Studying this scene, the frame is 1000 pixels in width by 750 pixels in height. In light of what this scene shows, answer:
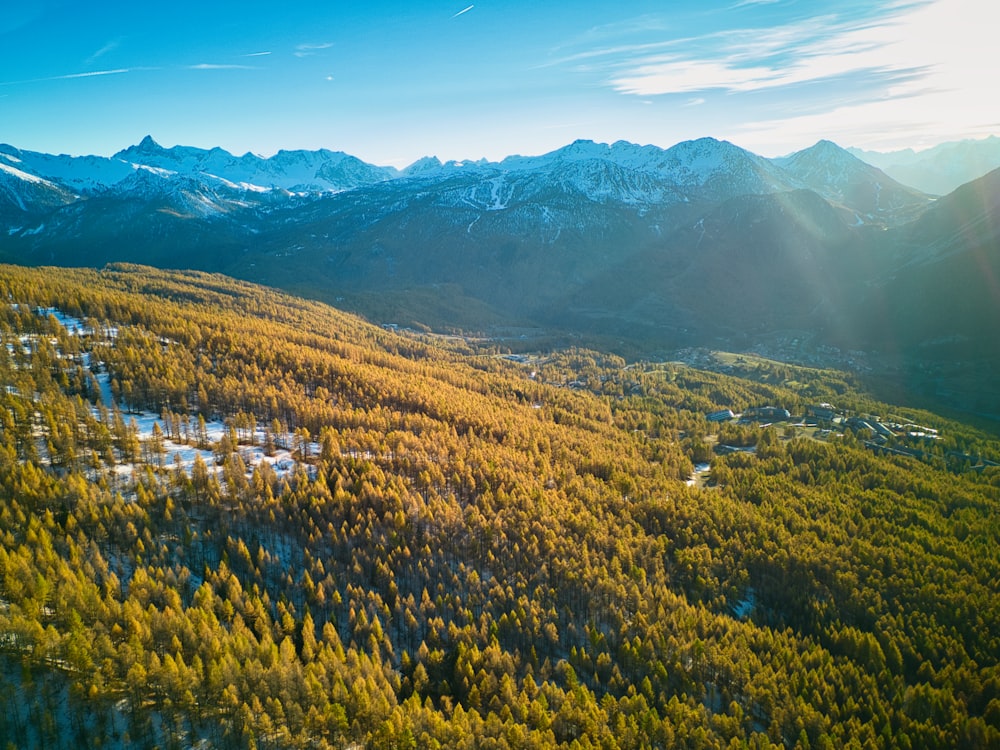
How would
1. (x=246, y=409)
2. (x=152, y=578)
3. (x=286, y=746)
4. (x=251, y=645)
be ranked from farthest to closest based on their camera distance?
(x=246, y=409)
(x=152, y=578)
(x=251, y=645)
(x=286, y=746)

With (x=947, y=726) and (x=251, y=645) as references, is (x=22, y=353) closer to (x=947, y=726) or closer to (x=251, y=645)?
(x=251, y=645)

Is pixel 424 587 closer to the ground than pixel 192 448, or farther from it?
closer to the ground

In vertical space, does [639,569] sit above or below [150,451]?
below

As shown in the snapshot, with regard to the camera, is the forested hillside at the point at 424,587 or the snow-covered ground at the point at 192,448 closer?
the forested hillside at the point at 424,587

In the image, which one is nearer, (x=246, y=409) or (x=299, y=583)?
(x=299, y=583)

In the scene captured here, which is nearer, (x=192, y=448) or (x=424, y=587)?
(x=424, y=587)

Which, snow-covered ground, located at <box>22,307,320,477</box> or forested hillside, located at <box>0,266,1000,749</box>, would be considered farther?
snow-covered ground, located at <box>22,307,320,477</box>

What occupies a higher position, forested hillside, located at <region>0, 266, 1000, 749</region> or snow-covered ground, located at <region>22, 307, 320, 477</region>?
snow-covered ground, located at <region>22, 307, 320, 477</region>

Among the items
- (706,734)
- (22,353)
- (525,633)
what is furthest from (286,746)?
(22,353)
